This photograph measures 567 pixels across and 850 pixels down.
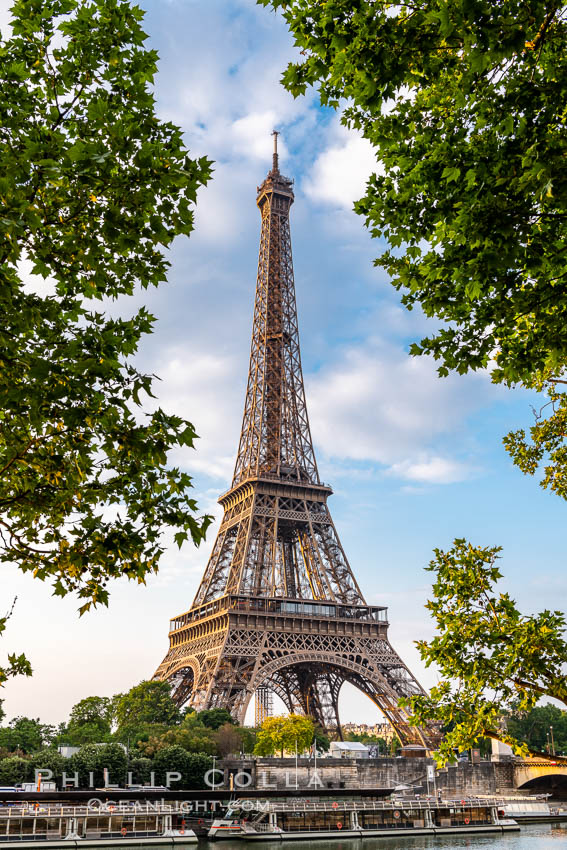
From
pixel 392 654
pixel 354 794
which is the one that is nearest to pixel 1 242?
pixel 354 794

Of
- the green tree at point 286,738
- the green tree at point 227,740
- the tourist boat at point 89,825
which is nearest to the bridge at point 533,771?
the green tree at point 286,738

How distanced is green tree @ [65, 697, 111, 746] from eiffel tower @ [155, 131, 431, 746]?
7.37 metres

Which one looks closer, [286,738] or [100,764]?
[100,764]

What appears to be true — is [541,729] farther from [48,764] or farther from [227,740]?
[48,764]

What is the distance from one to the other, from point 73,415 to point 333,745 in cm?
6762

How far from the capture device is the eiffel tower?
6456 centimetres

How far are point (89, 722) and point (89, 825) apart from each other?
3227 centimetres

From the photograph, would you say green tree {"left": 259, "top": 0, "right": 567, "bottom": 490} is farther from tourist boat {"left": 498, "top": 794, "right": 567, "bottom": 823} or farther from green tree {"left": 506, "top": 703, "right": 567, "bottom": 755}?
green tree {"left": 506, "top": 703, "right": 567, "bottom": 755}

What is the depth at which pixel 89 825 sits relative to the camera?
45875mm

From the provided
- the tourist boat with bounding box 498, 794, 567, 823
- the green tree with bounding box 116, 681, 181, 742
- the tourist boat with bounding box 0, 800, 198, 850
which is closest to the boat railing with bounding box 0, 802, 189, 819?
the tourist boat with bounding box 0, 800, 198, 850

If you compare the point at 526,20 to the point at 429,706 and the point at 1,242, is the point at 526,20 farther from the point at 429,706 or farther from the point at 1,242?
the point at 429,706

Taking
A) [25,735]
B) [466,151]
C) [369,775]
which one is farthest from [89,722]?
[466,151]

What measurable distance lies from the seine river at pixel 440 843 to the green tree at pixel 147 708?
19.0 metres

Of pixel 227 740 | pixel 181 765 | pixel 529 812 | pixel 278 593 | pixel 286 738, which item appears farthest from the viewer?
pixel 278 593
